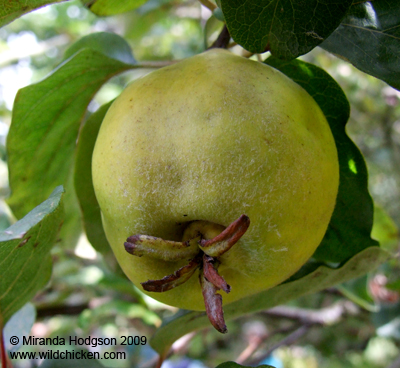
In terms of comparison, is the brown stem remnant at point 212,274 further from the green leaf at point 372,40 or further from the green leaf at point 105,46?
the green leaf at point 105,46

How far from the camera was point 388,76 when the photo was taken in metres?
0.66

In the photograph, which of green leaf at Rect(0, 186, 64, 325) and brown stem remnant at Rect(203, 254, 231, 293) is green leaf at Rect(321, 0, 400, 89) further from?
green leaf at Rect(0, 186, 64, 325)

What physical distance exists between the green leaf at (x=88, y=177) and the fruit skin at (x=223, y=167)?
223 millimetres

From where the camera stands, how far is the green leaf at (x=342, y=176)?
79 cm

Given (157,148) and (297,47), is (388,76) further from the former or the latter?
(157,148)

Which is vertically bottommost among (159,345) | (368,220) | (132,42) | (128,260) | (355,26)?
(132,42)

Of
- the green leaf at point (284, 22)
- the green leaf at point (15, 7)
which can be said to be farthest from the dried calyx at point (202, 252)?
the green leaf at point (15, 7)

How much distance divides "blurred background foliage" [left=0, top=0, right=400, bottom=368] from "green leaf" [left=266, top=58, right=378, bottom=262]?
0.34 meters

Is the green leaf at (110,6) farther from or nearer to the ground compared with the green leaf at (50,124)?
farther from the ground

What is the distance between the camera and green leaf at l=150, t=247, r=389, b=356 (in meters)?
0.83

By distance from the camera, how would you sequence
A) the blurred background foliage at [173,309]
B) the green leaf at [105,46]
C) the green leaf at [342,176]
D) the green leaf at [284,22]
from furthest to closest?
the blurred background foliage at [173,309] → the green leaf at [105,46] → the green leaf at [342,176] → the green leaf at [284,22]

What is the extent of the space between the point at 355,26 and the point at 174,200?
0.46 m

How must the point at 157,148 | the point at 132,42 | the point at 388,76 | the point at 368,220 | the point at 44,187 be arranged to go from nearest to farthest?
the point at 157,148, the point at 388,76, the point at 368,220, the point at 44,187, the point at 132,42

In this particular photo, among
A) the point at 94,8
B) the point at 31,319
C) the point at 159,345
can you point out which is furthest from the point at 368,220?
the point at 31,319
